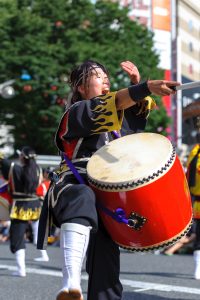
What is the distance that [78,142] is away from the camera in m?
3.58

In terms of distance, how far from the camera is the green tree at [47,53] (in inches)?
952

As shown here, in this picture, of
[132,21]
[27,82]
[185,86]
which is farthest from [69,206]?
[132,21]

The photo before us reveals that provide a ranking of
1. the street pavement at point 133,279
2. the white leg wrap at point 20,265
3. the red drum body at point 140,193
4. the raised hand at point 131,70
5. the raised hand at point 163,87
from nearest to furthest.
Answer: the raised hand at point 163,87, the red drum body at point 140,193, the raised hand at point 131,70, the street pavement at point 133,279, the white leg wrap at point 20,265

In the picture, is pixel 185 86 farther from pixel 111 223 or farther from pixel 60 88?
pixel 60 88

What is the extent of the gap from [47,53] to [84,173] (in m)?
21.0

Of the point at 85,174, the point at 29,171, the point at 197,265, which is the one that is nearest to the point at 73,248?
the point at 85,174

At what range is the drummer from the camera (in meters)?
3.34

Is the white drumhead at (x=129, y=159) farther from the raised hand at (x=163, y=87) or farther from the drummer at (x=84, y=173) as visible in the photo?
the raised hand at (x=163, y=87)

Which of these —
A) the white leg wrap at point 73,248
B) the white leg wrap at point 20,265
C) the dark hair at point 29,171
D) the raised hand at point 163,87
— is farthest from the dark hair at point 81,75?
the dark hair at point 29,171

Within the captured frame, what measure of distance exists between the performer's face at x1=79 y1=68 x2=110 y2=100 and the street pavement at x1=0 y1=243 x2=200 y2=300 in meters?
2.49

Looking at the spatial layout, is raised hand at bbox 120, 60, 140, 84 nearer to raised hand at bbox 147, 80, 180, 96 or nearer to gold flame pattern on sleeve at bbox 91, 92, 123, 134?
gold flame pattern on sleeve at bbox 91, 92, 123, 134

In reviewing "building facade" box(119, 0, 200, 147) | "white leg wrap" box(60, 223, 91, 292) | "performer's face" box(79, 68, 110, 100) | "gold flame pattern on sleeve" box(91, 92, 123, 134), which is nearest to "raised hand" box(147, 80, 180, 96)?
"gold flame pattern on sleeve" box(91, 92, 123, 134)

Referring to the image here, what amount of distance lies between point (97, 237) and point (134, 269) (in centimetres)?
483

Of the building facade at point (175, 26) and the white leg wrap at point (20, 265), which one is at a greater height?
the building facade at point (175, 26)
